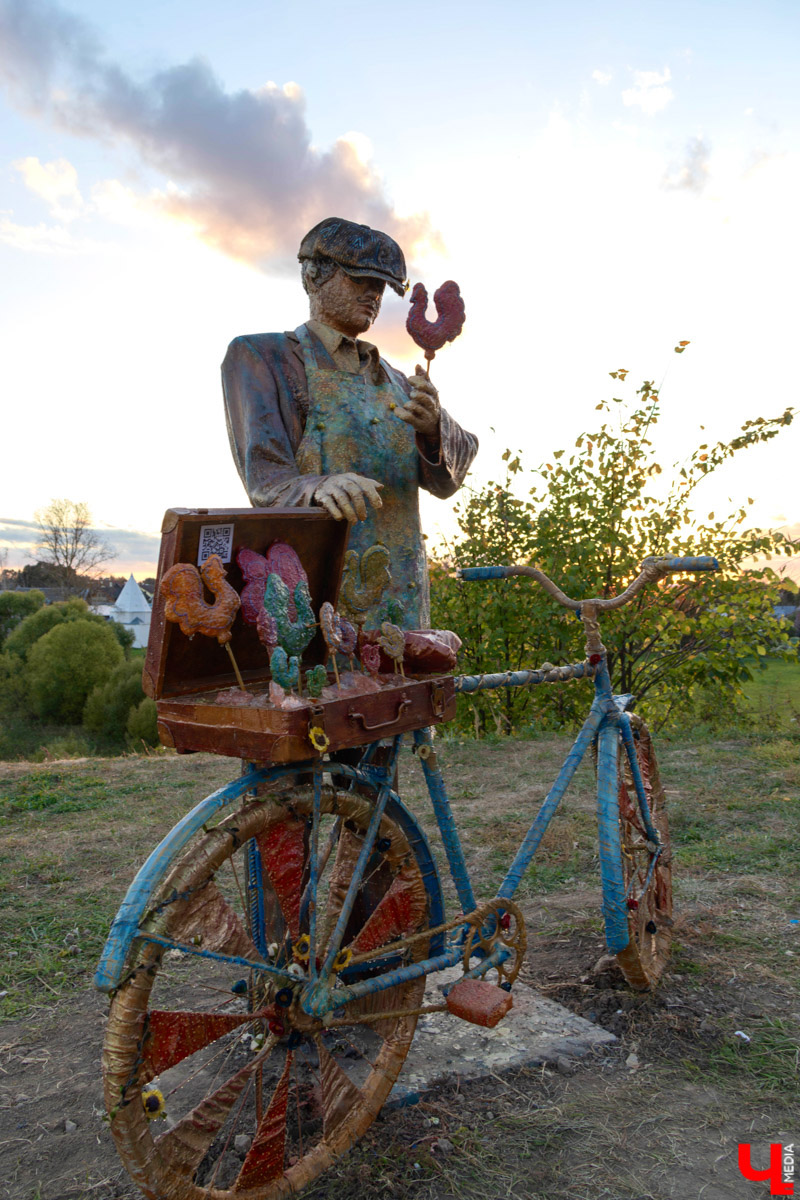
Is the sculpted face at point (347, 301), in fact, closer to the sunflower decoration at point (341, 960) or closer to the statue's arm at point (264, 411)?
the statue's arm at point (264, 411)

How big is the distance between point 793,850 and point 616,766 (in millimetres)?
2404

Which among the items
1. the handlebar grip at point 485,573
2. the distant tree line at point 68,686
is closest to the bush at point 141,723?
the distant tree line at point 68,686

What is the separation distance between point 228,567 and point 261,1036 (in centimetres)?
120

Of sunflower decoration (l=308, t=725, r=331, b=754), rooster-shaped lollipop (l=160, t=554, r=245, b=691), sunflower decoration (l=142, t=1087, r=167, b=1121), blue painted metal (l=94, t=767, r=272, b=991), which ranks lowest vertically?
sunflower decoration (l=142, t=1087, r=167, b=1121)

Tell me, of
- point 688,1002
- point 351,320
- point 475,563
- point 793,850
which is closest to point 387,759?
point 351,320

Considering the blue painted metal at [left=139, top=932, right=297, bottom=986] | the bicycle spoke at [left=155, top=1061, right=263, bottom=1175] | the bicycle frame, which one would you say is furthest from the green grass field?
the bicycle spoke at [left=155, top=1061, right=263, bottom=1175]

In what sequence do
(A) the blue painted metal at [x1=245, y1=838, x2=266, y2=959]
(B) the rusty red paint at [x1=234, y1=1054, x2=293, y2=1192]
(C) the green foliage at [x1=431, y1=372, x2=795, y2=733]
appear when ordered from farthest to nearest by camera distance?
1. (C) the green foliage at [x1=431, y1=372, x2=795, y2=733]
2. (A) the blue painted metal at [x1=245, y1=838, x2=266, y2=959]
3. (B) the rusty red paint at [x1=234, y1=1054, x2=293, y2=1192]

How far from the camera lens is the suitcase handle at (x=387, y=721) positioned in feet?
6.44

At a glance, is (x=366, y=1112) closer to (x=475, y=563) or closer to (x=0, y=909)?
(x=0, y=909)

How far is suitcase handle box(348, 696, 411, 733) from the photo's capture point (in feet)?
6.44

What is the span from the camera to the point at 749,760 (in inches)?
261

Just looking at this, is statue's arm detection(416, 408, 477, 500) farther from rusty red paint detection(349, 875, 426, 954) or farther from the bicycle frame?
rusty red paint detection(349, 875, 426, 954)

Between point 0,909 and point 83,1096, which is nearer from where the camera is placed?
point 83,1096

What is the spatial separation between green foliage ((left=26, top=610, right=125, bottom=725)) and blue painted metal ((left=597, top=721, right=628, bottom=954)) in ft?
85.5
